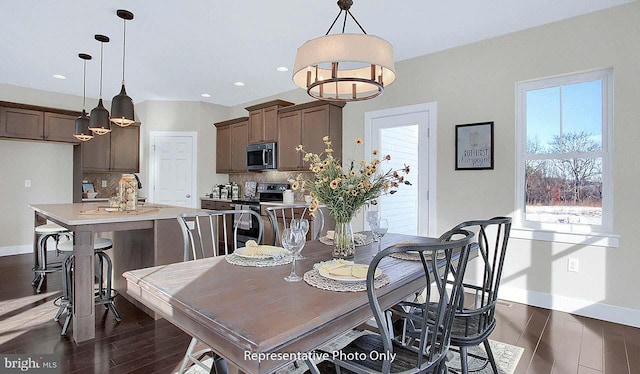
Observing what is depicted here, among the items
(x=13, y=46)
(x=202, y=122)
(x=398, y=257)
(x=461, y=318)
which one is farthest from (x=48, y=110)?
(x=461, y=318)

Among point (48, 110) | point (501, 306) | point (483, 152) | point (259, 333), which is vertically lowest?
point (501, 306)

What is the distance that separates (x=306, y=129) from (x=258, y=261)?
335 cm

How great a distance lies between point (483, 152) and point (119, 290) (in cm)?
402

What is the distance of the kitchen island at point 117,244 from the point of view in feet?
8.02

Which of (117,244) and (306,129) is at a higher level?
(306,129)

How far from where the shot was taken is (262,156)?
540 cm

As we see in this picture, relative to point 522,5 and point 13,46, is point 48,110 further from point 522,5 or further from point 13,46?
point 522,5

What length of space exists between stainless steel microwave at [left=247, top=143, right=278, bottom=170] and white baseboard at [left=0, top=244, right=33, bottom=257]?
383cm

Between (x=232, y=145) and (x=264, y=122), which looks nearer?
(x=264, y=122)

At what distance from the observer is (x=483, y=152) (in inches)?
139

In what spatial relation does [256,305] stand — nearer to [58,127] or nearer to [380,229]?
[380,229]

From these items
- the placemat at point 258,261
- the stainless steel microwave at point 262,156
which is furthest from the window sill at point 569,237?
the stainless steel microwave at point 262,156

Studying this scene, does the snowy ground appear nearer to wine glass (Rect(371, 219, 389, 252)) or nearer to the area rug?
the area rug

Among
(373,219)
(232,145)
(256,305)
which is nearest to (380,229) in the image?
(373,219)
